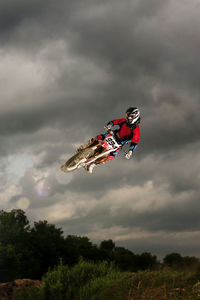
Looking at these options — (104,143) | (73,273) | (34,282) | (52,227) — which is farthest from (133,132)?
(52,227)

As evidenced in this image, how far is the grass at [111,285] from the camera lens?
58.6 ft

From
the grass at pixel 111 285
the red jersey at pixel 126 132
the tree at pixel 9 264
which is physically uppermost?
the red jersey at pixel 126 132

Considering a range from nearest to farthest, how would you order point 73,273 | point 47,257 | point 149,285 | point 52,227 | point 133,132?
point 133,132 → point 149,285 → point 73,273 → point 47,257 → point 52,227

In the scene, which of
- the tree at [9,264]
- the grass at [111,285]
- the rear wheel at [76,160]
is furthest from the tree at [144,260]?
the rear wheel at [76,160]

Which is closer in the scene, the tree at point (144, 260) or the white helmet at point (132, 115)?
the white helmet at point (132, 115)

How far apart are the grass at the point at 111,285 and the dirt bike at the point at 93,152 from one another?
6.75 meters

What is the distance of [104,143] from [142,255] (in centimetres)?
7669

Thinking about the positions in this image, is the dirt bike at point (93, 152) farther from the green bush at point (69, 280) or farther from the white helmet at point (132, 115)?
the green bush at point (69, 280)

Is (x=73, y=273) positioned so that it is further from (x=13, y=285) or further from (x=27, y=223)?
(x=27, y=223)

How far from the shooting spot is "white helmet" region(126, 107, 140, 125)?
16172 millimetres

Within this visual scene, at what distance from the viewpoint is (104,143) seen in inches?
660

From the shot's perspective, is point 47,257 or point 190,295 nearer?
point 190,295

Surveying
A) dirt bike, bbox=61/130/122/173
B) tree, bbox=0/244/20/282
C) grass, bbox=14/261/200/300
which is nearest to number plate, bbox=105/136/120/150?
dirt bike, bbox=61/130/122/173

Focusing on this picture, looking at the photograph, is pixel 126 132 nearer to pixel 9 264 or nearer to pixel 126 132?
pixel 126 132
